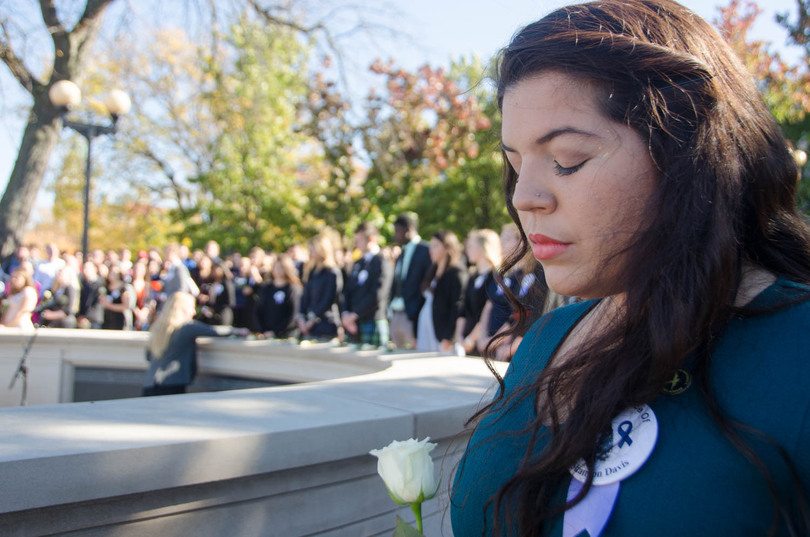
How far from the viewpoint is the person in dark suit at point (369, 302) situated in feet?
26.1

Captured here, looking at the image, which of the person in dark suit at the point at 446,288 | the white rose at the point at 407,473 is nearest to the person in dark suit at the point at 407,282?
the person in dark suit at the point at 446,288

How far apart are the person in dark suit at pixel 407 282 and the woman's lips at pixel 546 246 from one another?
262 inches

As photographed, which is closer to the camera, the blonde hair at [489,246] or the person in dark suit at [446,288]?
the blonde hair at [489,246]

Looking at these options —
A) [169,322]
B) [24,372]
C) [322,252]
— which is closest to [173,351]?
[169,322]

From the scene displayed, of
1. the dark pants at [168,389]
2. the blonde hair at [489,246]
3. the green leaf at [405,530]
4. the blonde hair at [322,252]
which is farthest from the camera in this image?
the blonde hair at [322,252]

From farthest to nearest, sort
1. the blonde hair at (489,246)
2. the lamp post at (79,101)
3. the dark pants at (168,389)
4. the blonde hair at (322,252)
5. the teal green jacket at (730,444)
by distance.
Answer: the lamp post at (79,101), the blonde hair at (322,252), the blonde hair at (489,246), the dark pants at (168,389), the teal green jacket at (730,444)

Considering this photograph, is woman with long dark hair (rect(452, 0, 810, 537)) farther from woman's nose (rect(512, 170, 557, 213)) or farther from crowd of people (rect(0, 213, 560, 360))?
crowd of people (rect(0, 213, 560, 360))

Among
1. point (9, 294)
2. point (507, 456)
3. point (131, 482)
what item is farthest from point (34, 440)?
point (9, 294)

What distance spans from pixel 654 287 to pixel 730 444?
24 centimetres

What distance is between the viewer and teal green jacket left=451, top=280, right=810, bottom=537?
844 millimetres

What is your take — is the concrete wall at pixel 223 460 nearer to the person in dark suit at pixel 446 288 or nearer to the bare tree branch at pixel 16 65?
the person in dark suit at pixel 446 288

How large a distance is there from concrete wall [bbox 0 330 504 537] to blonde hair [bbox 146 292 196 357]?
3.06 metres

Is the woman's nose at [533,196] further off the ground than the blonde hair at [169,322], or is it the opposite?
the woman's nose at [533,196]

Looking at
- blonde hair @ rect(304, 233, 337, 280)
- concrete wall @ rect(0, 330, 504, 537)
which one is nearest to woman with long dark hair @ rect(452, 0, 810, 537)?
concrete wall @ rect(0, 330, 504, 537)
